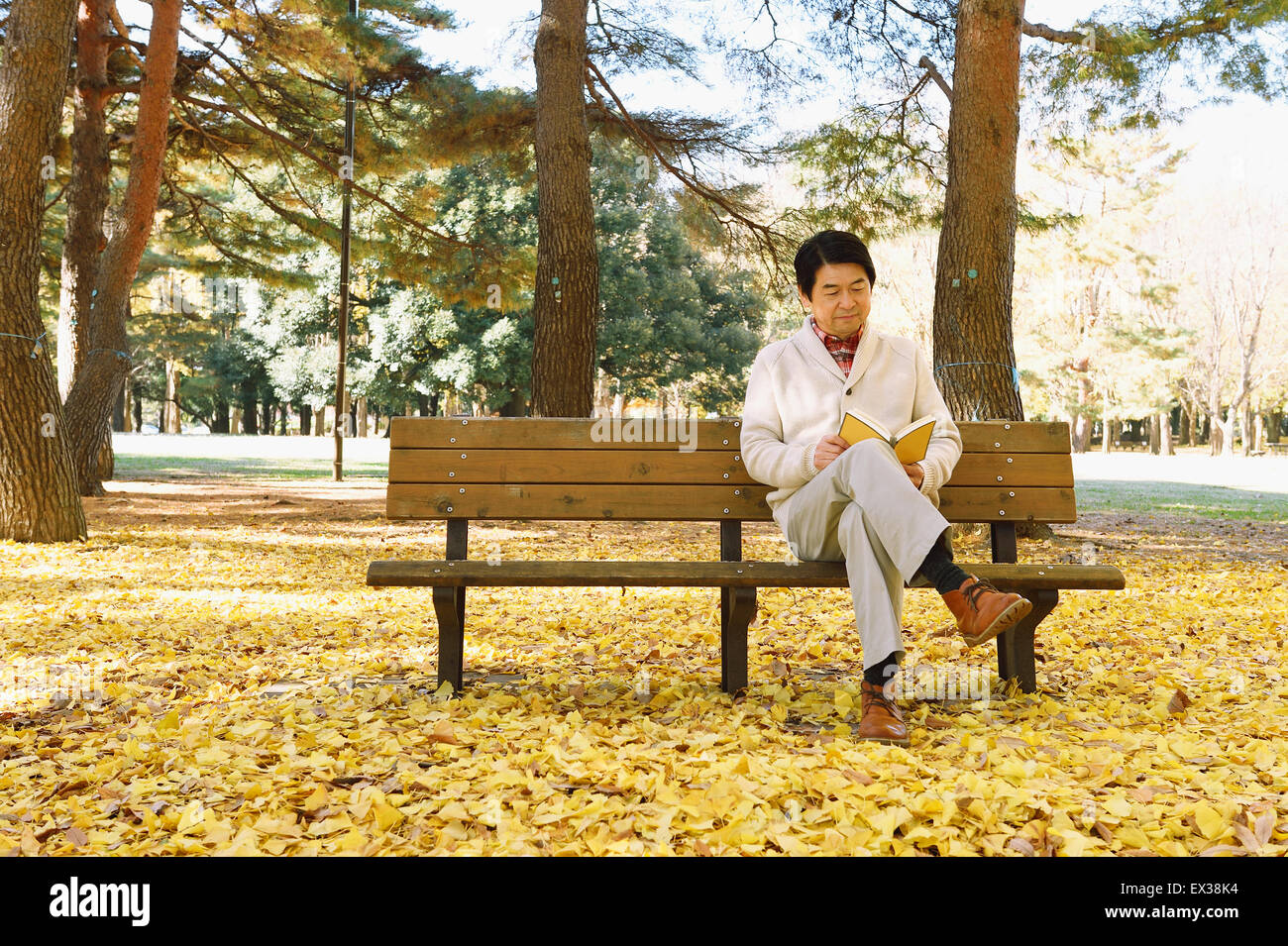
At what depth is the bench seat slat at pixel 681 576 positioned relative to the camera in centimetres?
320

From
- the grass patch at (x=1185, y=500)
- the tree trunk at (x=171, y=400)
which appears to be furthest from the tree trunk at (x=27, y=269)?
the tree trunk at (x=171, y=400)

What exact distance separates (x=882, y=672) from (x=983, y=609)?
14.7 inches

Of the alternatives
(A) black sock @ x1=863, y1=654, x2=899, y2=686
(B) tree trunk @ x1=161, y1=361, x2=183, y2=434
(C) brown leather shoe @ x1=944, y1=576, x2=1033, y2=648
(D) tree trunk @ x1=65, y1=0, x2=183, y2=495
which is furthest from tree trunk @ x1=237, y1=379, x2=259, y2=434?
(C) brown leather shoe @ x1=944, y1=576, x2=1033, y2=648

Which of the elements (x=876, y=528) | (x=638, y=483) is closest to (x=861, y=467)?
(x=876, y=528)

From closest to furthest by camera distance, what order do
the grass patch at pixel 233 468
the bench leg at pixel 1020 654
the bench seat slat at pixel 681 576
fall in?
the bench seat slat at pixel 681 576
the bench leg at pixel 1020 654
the grass patch at pixel 233 468

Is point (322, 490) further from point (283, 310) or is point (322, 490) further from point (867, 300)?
point (283, 310)

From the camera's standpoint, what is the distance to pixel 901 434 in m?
3.35

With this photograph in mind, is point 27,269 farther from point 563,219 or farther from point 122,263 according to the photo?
point 563,219

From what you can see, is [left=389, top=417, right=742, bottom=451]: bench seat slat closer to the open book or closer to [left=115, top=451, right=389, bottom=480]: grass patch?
the open book

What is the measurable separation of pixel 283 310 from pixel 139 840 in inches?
1333

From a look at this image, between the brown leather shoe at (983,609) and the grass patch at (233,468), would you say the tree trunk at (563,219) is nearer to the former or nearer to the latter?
the brown leather shoe at (983,609)

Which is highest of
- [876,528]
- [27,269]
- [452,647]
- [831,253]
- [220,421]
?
[27,269]

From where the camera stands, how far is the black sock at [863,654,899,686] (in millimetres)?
3022

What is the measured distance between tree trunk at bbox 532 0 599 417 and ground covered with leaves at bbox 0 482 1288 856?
10.9 ft
